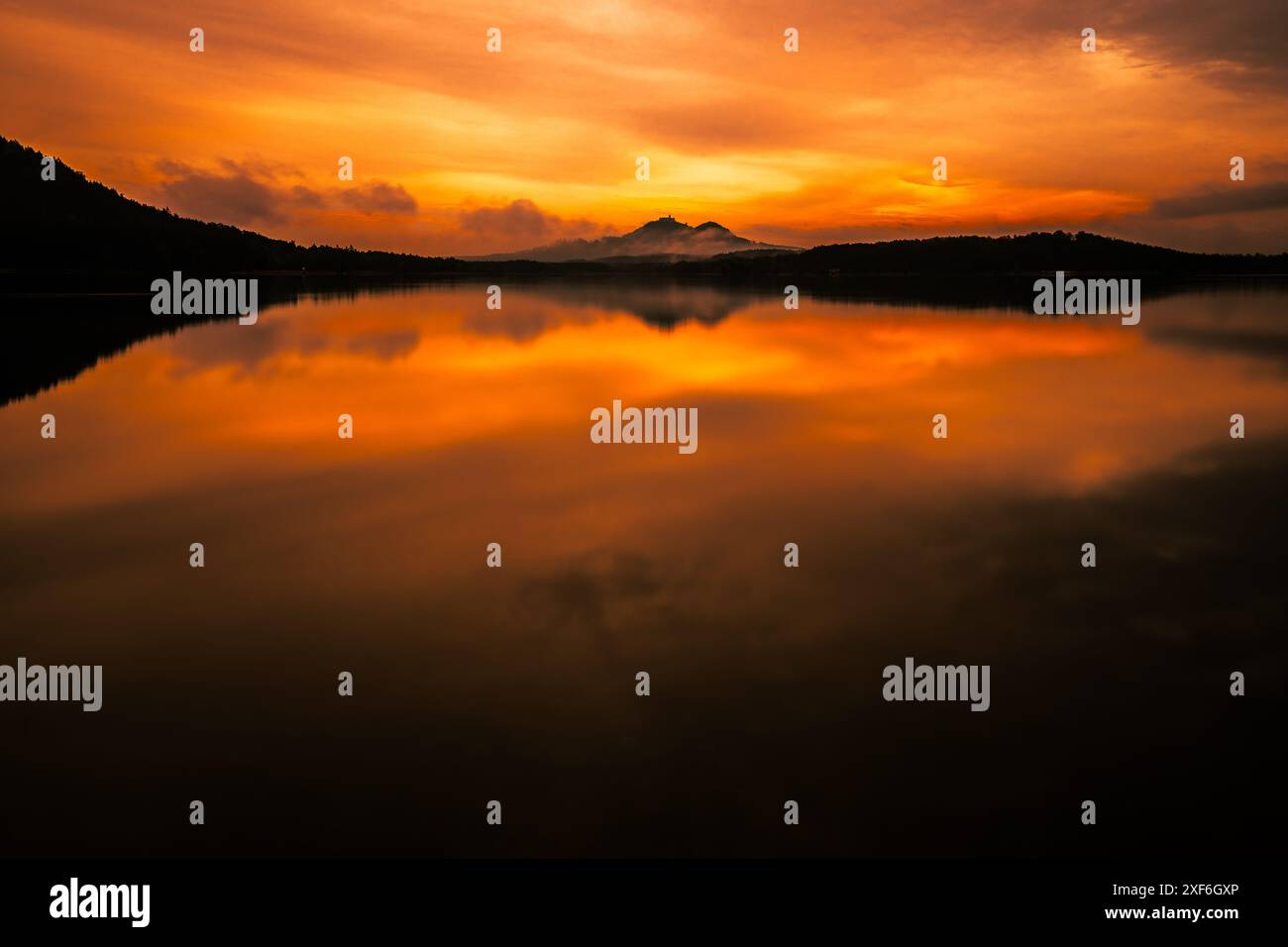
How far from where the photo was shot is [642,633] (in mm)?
9961

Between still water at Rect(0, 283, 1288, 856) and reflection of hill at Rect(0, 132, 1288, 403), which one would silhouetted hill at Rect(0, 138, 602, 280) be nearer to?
reflection of hill at Rect(0, 132, 1288, 403)

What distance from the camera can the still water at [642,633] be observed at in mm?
6875

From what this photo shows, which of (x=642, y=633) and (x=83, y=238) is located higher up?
(x=83, y=238)

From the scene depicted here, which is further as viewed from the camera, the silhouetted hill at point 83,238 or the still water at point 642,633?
the silhouetted hill at point 83,238

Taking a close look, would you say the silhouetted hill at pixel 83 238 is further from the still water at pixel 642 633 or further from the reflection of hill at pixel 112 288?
the still water at pixel 642 633

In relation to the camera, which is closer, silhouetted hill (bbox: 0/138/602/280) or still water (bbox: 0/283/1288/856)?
still water (bbox: 0/283/1288/856)

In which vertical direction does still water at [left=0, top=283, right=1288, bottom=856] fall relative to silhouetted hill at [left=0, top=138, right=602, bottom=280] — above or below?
below

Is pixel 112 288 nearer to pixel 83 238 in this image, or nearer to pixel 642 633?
pixel 83 238

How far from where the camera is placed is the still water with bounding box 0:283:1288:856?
6.88 m

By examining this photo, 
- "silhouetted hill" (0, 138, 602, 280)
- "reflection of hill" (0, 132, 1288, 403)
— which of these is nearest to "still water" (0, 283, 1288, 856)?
"reflection of hill" (0, 132, 1288, 403)

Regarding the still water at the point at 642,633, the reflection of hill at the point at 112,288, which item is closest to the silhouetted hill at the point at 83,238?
the reflection of hill at the point at 112,288

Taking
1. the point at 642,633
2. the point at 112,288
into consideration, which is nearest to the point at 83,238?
the point at 112,288
